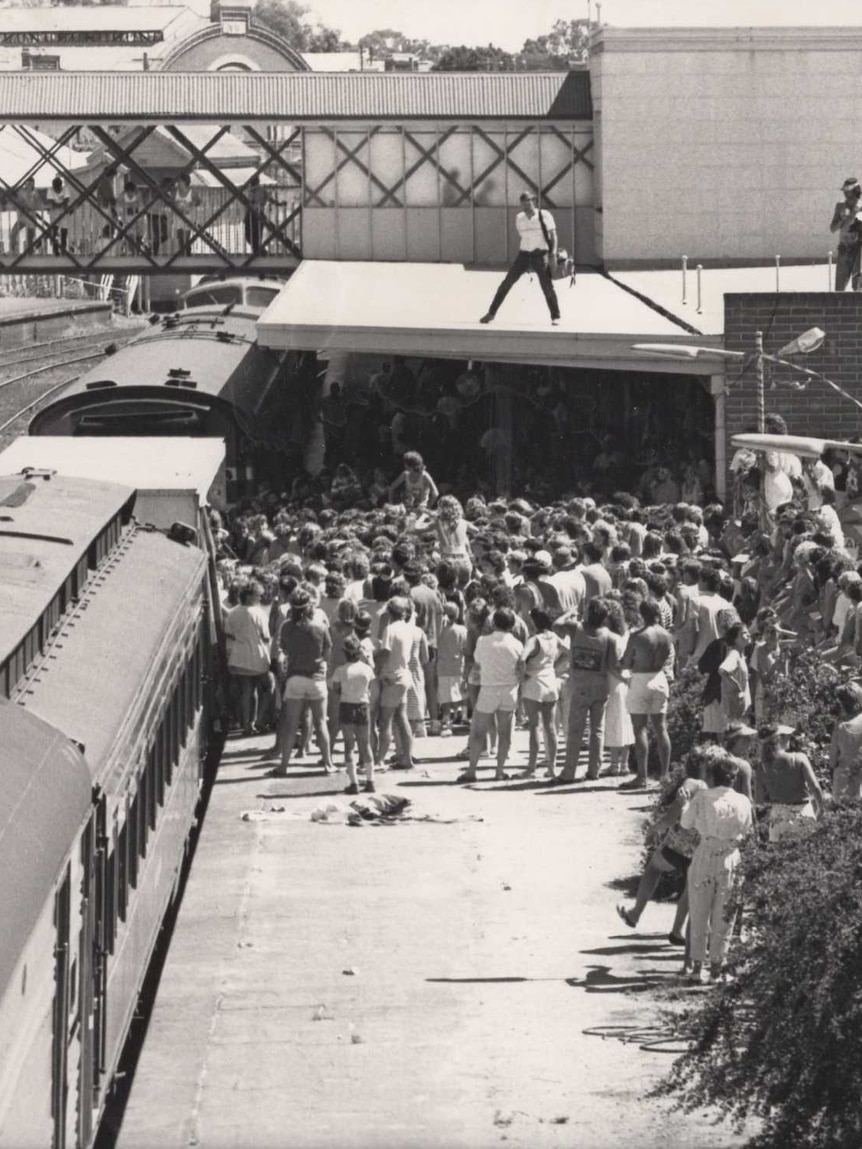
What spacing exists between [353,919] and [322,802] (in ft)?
9.41

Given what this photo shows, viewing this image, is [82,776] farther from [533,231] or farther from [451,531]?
[533,231]

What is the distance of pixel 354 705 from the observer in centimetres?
1641

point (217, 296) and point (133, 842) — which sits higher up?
point (217, 296)

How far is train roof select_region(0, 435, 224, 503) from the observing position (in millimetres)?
17172

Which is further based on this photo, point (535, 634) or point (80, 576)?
point (535, 634)

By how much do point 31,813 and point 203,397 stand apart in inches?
708

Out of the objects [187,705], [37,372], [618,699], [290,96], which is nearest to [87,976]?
[187,705]

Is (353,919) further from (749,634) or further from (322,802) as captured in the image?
(749,634)

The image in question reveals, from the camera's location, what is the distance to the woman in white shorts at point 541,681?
54.5 feet

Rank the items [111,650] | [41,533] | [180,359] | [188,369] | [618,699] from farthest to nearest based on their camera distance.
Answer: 1. [180,359]
2. [188,369]
3. [618,699]
4. [41,533]
5. [111,650]

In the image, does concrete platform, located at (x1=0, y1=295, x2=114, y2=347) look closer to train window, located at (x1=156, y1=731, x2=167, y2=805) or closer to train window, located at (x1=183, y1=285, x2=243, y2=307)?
train window, located at (x1=183, y1=285, x2=243, y2=307)

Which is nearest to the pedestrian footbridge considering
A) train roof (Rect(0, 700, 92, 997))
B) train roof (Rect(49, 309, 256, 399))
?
train roof (Rect(49, 309, 256, 399))

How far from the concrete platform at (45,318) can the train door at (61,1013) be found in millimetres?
40943

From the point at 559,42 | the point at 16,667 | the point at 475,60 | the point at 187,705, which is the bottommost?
the point at 187,705
